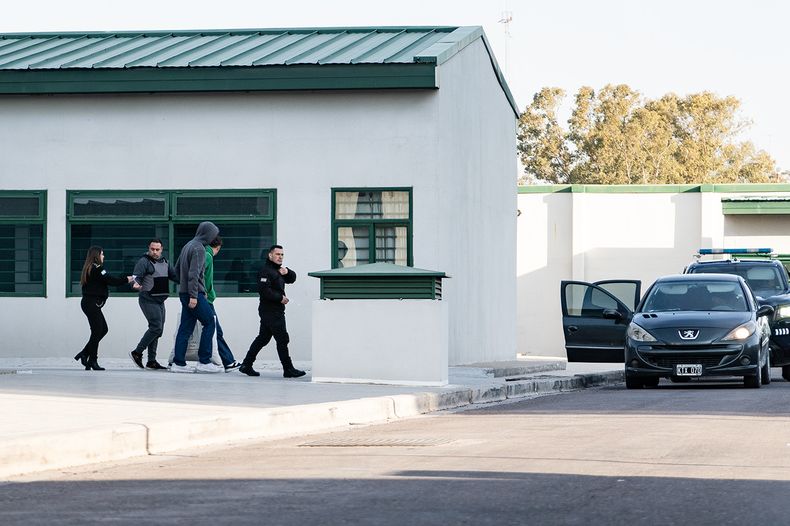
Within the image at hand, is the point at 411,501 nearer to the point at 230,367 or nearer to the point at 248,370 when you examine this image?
the point at 248,370

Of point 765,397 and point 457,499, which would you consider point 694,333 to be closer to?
point 765,397

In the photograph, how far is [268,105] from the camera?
22328 millimetres

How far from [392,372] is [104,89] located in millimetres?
7952

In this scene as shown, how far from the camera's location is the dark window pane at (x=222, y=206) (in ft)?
73.1

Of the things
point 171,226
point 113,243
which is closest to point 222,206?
point 171,226

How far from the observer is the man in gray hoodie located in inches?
723

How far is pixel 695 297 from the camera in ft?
67.1

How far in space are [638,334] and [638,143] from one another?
191 ft

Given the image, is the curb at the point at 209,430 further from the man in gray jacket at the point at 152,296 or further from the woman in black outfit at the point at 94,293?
the woman in black outfit at the point at 94,293

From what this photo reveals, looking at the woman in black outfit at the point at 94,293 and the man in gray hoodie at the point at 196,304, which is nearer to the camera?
the man in gray hoodie at the point at 196,304

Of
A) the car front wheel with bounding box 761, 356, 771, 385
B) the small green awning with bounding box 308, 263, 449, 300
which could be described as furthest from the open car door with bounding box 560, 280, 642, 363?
the small green awning with bounding box 308, 263, 449, 300

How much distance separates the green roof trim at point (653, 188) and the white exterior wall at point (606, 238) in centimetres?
12

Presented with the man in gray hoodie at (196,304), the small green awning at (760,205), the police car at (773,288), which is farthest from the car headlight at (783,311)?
the small green awning at (760,205)

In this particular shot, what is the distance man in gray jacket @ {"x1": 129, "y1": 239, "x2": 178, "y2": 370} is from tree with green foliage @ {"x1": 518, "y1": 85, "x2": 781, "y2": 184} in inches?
2245
